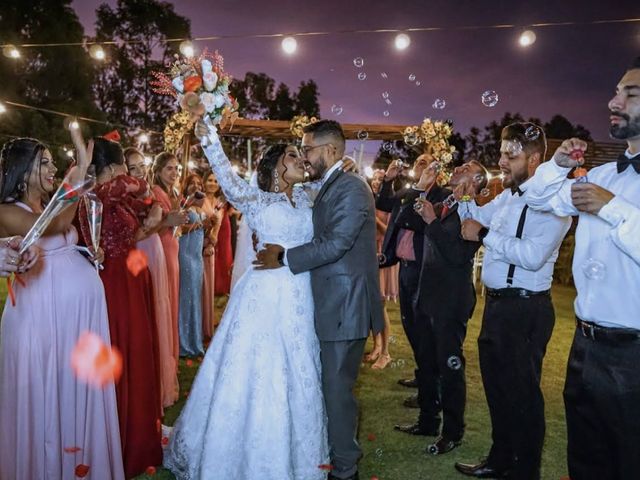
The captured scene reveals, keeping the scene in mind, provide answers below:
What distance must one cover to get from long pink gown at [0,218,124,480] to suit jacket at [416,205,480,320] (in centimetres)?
266

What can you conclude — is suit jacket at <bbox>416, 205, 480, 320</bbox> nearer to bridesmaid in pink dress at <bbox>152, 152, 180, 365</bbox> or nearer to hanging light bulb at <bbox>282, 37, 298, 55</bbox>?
bridesmaid in pink dress at <bbox>152, 152, 180, 365</bbox>

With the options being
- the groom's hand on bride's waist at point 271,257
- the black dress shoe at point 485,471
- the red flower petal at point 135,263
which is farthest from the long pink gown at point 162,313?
the black dress shoe at point 485,471

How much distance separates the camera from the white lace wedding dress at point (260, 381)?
3621mm

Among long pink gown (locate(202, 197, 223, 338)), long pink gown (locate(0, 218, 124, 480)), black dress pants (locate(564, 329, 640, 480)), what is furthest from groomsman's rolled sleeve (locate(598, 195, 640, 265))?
long pink gown (locate(202, 197, 223, 338))

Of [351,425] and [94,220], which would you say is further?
[351,425]

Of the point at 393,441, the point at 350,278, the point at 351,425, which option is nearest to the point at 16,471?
the point at 351,425

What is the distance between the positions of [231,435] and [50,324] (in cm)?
139

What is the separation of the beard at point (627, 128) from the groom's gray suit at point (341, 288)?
1.66m

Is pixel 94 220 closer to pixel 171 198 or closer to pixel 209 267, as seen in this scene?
pixel 171 198

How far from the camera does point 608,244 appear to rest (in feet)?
9.21

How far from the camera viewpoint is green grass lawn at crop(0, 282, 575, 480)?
171 inches

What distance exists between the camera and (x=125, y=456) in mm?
4004

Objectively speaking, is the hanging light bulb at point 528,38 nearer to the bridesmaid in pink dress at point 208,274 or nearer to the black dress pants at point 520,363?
the bridesmaid in pink dress at point 208,274

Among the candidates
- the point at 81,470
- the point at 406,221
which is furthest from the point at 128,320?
the point at 406,221
